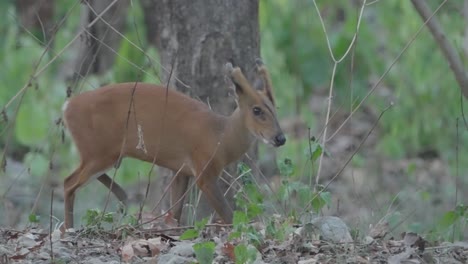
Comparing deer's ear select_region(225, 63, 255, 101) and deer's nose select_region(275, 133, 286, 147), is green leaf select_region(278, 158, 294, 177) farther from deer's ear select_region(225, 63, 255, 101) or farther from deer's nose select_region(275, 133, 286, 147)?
deer's ear select_region(225, 63, 255, 101)

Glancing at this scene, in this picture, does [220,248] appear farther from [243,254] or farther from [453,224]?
[453,224]

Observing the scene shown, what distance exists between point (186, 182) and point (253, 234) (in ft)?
7.52

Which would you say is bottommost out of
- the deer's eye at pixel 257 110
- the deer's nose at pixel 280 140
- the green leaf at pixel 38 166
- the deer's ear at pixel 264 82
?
the green leaf at pixel 38 166

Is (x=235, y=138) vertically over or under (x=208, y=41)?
under

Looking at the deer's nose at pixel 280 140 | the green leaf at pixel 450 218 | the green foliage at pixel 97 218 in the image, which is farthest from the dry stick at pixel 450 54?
the green foliage at pixel 97 218

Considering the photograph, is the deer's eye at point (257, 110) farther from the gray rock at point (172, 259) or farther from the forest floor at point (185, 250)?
the gray rock at point (172, 259)

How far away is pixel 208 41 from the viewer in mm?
8680

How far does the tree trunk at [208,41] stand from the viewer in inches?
341

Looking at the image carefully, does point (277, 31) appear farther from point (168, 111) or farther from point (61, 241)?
point (61, 241)

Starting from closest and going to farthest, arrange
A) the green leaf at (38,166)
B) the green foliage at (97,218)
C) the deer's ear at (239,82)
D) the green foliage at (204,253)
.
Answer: the green foliage at (204,253)
the green foliage at (97,218)
the deer's ear at (239,82)
the green leaf at (38,166)

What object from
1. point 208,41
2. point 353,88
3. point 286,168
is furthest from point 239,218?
point 353,88

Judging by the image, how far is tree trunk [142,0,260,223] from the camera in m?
8.66

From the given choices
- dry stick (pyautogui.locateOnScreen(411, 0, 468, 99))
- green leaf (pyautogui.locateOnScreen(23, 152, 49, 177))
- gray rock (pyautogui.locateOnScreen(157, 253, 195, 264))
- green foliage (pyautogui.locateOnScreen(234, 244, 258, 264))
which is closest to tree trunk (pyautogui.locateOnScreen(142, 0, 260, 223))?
dry stick (pyautogui.locateOnScreen(411, 0, 468, 99))

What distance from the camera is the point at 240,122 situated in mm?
8273
